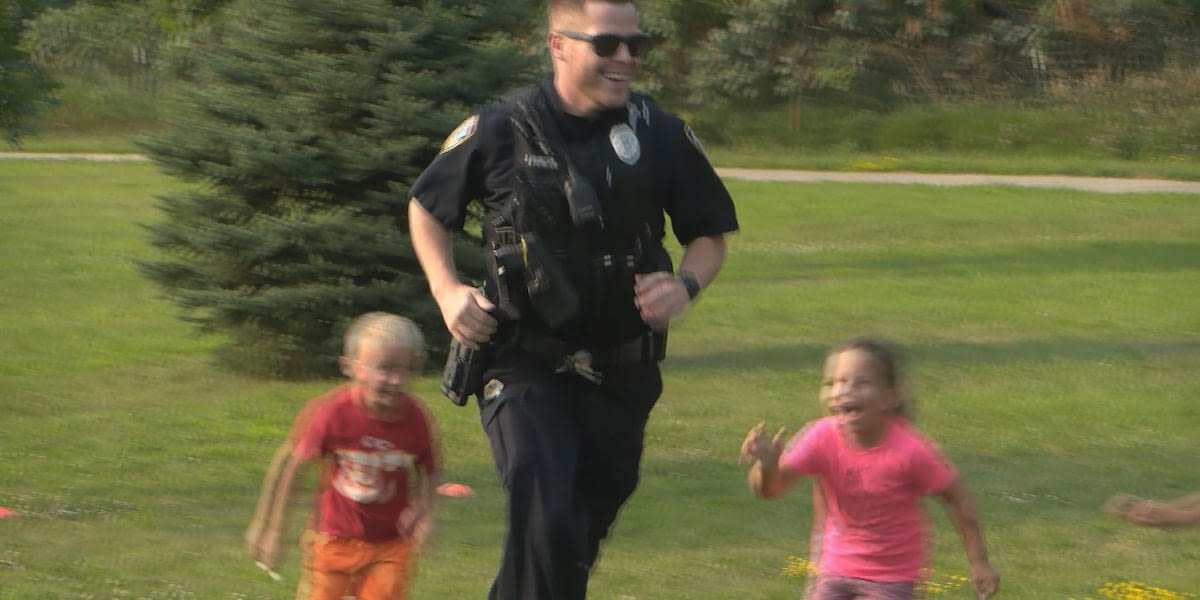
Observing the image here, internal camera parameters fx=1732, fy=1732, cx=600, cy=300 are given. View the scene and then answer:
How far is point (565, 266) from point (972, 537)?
1417 millimetres

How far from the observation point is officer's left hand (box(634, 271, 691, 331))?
15.6 feet

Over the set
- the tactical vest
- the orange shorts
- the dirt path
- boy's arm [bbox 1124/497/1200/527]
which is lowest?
the dirt path

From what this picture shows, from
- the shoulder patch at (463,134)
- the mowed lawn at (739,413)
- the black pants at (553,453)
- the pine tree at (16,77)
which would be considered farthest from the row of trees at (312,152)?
the black pants at (553,453)

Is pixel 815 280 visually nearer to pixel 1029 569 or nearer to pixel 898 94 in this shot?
pixel 1029 569

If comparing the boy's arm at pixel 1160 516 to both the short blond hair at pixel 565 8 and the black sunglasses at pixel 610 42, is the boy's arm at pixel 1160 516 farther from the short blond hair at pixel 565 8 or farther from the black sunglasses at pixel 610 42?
the short blond hair at pixel 565 8

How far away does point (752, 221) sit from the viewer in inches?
982

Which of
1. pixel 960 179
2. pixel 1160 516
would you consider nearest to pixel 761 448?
pixel 1160 516

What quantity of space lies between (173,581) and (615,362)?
2.93 metres

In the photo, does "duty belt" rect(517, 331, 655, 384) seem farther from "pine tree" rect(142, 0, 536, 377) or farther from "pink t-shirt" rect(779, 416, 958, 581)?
"pine tree" rect(142, 0, 536, 377)

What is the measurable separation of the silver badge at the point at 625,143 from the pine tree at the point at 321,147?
23.9 ft

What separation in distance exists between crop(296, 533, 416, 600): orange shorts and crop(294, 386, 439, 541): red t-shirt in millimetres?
35

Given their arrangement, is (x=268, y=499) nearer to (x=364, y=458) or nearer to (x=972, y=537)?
(x=364, y=458)

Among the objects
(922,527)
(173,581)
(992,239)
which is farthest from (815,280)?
(922,527)

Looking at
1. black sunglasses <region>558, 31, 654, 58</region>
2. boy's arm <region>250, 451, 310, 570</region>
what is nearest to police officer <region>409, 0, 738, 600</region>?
black sunglasses <region>558, 31, 654, 58</region>
